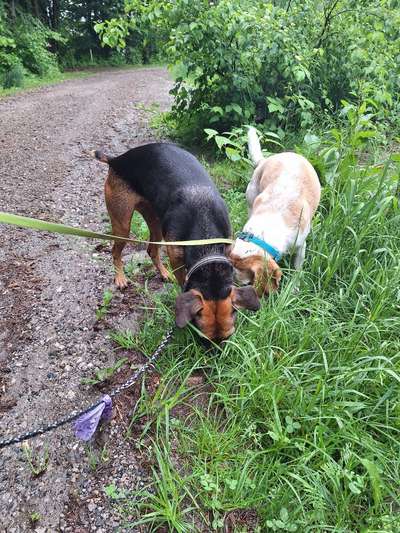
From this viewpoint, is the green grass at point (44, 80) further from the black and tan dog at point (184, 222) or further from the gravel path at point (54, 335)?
the black and tan dog at point (184, 222)

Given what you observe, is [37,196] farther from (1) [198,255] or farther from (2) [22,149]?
(1) [198,255]

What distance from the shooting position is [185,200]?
2.90 meters

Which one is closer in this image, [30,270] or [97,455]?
[97,455]

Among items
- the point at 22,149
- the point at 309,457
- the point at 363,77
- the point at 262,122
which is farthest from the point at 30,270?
the point at 363,77

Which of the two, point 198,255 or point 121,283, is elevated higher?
point 198,255

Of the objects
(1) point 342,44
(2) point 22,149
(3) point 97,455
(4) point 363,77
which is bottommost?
(3) point 97,455

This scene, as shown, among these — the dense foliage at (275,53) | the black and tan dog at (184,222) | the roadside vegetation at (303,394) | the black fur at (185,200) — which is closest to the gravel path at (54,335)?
the roadside vegetation at (303,394)

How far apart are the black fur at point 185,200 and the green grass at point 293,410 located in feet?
1.32

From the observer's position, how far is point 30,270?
3621mm

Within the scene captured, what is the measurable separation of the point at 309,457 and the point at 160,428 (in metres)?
0.82

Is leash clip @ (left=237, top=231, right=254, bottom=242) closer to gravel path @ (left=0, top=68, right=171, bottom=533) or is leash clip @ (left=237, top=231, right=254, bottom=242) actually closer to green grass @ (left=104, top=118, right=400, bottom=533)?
green grass @ (left=104, top=118, right=400, bottom=533)

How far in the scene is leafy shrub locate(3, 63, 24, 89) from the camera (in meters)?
11.5

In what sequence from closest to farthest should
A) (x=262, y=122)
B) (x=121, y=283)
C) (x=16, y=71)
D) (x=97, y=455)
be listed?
(x=97, y=455) < (x=121, y=283) < (x=262, y=122) < (x=16, y=71)

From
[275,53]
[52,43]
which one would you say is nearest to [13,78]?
[52,43]
